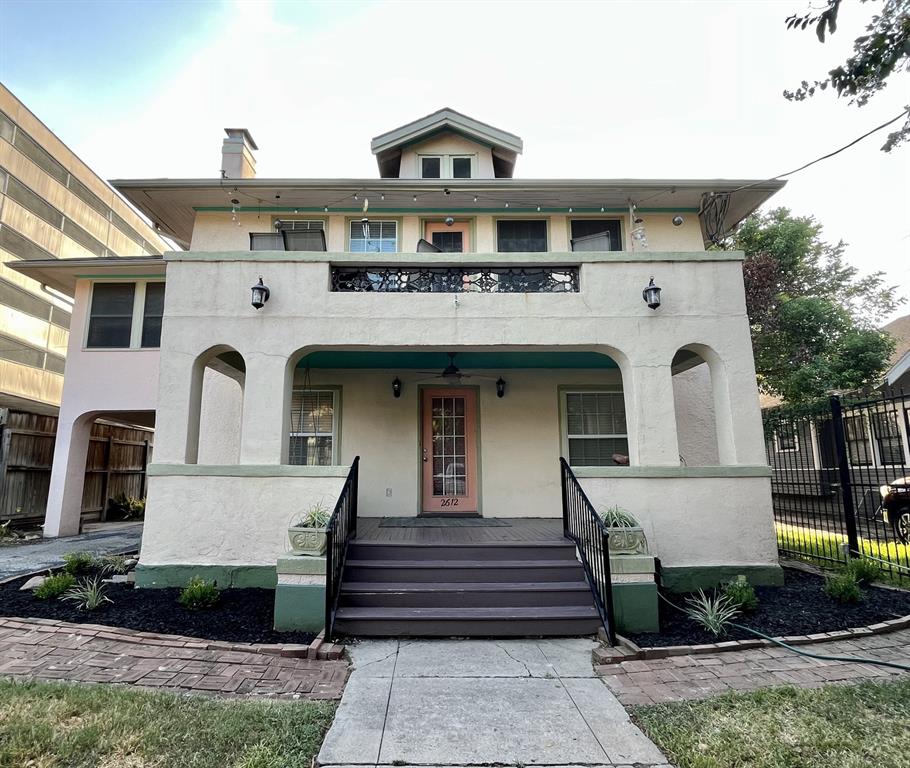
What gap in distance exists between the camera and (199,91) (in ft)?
28.8

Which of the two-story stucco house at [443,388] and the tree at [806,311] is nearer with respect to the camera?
the two-story stucco house at [443,388]

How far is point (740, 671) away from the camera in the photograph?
403cm

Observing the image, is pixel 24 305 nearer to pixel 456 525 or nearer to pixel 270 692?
pixel 456 525

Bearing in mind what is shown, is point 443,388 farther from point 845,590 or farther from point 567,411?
point 845,590

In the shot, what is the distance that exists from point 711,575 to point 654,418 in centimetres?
195

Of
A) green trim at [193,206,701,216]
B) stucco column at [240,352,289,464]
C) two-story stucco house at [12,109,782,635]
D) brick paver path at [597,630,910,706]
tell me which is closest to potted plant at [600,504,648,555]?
two-story stucco house at [12,109,782,635]

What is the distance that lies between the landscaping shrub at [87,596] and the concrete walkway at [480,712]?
2972 millimetres

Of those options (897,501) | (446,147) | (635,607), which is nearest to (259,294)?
(635,607)

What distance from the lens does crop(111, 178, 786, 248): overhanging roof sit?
864 cm

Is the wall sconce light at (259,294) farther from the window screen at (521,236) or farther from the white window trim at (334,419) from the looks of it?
the window screen at (521,236)

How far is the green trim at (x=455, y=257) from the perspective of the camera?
6.51 m

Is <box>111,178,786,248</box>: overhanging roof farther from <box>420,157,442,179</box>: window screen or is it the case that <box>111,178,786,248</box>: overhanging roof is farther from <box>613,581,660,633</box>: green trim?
<box>613,581,660,633</box>: green trim

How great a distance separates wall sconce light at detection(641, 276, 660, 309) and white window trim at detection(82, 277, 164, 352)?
378 inches

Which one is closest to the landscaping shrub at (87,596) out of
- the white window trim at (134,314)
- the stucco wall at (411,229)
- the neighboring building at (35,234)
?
the stucco wall at (411,229)
